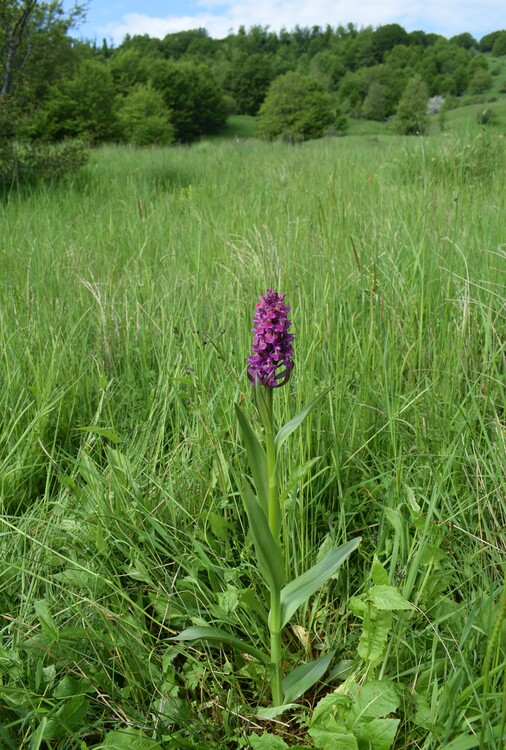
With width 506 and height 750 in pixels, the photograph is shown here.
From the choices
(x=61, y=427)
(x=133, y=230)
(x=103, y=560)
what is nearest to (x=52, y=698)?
(x=103, y=560)

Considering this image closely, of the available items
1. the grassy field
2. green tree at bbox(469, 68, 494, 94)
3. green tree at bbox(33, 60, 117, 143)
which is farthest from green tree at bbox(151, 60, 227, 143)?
the grassy field

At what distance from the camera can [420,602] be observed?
1.04m

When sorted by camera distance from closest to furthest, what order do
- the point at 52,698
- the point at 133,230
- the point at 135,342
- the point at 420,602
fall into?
the point at 52,698, the point at 420,602, the point at 135,342, the point at 133,230

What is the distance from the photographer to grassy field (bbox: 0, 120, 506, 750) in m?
0.90

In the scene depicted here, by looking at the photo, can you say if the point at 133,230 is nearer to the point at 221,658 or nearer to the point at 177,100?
the point at 221,658

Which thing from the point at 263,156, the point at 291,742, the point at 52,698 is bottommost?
the point at 291,742

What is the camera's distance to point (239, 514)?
1.27 metres

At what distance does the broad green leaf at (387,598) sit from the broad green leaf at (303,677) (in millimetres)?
113

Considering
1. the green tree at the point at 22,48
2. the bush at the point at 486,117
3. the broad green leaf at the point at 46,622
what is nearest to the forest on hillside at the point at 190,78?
the green tree at the point at 22,48

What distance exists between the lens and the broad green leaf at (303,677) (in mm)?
916

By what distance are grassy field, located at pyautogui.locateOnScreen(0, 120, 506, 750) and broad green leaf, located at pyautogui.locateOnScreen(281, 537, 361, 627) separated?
99 mm

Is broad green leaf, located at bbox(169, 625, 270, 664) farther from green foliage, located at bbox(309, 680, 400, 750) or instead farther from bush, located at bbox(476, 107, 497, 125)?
bush, located at bbox(476, 107, 497, 125)

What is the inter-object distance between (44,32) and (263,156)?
301 centimetres

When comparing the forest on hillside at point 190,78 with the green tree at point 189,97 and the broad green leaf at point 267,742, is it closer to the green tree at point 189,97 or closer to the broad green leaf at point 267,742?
the green tree at point 189,97
